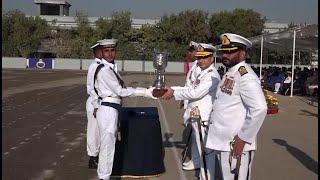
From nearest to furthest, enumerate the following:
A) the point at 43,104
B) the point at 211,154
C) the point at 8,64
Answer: the point at 211,154, the point at 43,104, the point at 8,64

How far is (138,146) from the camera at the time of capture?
730 cm

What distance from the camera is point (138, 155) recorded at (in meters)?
7.33

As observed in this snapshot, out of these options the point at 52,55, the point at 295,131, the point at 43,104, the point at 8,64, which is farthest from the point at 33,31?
the point at 295,131

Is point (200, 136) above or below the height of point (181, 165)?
above

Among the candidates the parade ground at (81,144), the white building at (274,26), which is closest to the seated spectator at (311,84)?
the parade ground at (81,144)

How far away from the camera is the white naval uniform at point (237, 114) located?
4395mm

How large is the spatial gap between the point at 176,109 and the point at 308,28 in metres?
7.14

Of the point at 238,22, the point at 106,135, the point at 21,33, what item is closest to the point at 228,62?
the point at 106,135

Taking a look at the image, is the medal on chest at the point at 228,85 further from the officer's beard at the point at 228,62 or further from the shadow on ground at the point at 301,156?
the shadow on ground at the point at 301,156

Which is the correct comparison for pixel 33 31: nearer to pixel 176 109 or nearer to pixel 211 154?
pixel 176 109

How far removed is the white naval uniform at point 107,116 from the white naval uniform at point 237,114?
1779 mm

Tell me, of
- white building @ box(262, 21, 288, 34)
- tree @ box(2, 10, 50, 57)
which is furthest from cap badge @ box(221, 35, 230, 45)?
white building @ box(262, 21, 288, 34)

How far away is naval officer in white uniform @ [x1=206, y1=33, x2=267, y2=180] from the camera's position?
441cm

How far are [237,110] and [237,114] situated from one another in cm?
4
